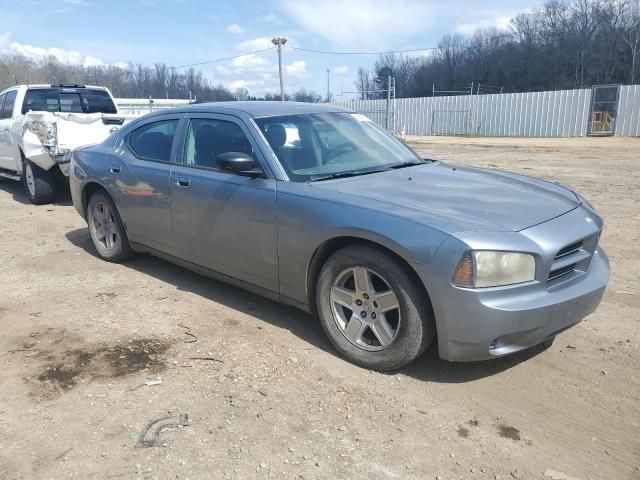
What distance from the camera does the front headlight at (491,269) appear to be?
2.90 metres

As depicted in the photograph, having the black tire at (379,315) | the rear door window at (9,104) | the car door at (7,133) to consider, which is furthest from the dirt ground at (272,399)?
the rear door window at (9,104)

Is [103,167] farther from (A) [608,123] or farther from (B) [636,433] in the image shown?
(A) [608,123]

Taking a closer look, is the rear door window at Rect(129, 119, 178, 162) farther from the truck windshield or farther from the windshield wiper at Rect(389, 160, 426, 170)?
the truck windshield

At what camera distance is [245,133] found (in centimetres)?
415

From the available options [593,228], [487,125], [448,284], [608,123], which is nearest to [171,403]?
[448,284]

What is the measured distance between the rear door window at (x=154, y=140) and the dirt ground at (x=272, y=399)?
1.26 m

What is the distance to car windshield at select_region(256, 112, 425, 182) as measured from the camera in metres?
3.98

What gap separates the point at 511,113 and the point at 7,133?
34089 millimetres

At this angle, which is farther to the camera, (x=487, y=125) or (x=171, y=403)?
(x=487, y=125)

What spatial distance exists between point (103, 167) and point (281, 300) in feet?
8.78

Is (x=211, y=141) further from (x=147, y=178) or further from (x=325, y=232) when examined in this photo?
(x=325, y=232)

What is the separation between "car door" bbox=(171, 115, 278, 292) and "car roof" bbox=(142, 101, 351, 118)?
85 millimetres

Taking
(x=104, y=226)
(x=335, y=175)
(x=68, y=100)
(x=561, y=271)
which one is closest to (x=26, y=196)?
(x=68, y=100)

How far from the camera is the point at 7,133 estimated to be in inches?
381
